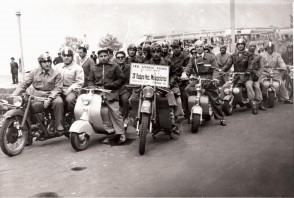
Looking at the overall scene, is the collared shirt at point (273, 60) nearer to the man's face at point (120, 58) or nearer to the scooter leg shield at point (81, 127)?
the man's face at point (120, 58)

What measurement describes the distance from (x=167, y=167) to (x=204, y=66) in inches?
126

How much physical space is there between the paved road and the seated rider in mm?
618

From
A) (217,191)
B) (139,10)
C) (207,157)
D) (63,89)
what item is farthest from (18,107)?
(217,191)

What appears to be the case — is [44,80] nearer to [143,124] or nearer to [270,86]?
[143,124]

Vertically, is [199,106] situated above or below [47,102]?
below

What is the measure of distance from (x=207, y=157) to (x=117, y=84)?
6.98 ft

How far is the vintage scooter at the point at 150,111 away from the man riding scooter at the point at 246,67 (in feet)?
10.4

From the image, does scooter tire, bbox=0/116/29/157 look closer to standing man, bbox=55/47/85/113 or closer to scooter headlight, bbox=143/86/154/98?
standing man, bbox=55/47/85/113

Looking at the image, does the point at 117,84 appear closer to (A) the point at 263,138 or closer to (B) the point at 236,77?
(A) the point at 263,138

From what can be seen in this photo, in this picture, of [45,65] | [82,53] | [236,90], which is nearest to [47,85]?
[45,65]

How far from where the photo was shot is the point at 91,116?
6164 mm

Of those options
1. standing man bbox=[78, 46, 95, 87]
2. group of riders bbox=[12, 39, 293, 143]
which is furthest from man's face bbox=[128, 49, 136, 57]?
standing man bbox=[78, 46, 95, 87]

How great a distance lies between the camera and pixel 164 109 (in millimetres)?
6059

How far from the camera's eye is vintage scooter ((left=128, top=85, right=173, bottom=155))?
18.0 ft
